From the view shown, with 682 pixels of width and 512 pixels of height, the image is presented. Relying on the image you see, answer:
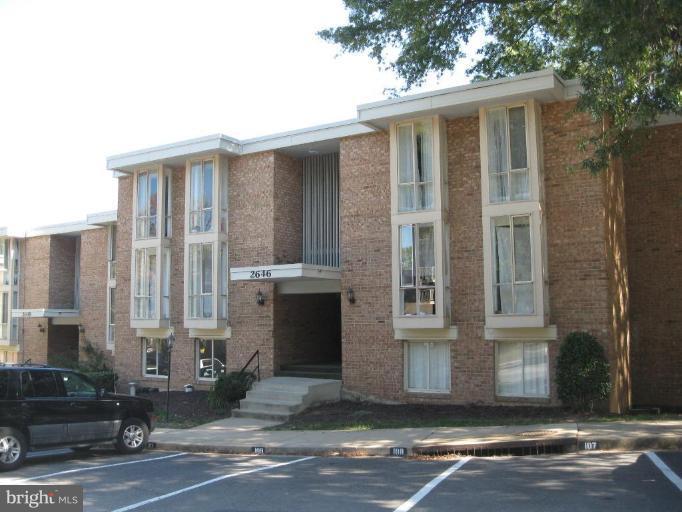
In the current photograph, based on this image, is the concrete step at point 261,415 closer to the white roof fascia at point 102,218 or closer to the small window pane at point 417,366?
the small window pane at point 417,366

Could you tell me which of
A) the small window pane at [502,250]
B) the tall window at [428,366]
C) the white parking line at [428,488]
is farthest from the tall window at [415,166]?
the white parking line at [428,488]

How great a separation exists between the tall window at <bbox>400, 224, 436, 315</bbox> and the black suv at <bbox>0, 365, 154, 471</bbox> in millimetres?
7191

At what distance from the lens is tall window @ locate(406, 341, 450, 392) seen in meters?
17.6

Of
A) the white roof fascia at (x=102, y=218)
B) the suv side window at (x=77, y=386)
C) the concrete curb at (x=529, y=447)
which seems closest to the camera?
the concrete curb at (x=529, y=447)

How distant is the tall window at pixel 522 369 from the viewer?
16.4 m

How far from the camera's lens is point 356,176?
62.8 feet

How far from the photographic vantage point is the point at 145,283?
23312 mm

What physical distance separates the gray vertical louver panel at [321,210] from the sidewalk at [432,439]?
24.2ft

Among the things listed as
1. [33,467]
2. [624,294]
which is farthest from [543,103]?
[33,467]

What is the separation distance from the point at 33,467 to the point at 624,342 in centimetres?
1340

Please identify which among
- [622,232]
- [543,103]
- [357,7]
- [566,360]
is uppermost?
[357,7]

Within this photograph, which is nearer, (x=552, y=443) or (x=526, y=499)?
(x=526, y=499)

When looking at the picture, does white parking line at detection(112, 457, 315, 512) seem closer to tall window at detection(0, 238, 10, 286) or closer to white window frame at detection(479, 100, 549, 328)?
white window frame at detection(479, 100, 549, 328)

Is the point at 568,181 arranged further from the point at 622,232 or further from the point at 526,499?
the point at 526,499
